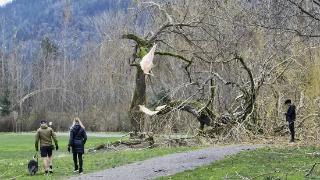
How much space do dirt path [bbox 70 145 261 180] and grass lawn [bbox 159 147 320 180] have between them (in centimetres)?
73

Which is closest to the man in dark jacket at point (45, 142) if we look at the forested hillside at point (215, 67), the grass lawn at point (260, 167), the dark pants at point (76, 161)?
the dark pants at point (76, 161)

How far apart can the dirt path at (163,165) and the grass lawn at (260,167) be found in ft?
2.41

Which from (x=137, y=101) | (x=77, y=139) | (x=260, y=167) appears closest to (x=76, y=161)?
(x=77, y=139)

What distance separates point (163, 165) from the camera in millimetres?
19234

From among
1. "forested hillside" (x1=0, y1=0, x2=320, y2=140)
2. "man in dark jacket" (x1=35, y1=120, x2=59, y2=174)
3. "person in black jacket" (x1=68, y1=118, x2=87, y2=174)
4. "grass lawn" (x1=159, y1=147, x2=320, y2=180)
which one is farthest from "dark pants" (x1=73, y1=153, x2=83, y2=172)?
"forested hillside" (x1=0, y1=0, x2=320, y2=140)

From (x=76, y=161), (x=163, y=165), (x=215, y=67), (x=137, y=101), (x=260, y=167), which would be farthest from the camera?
(x=137, y=101)

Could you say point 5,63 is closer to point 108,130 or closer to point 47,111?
point 47,111

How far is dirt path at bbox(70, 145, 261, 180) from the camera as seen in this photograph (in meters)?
17.0

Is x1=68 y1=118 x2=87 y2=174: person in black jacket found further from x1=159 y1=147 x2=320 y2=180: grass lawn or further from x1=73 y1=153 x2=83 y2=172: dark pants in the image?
x1=159 y1=147 x2=320 y2=180: grass lawn

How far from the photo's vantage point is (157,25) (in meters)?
35.0

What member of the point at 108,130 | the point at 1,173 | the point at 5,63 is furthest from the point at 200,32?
the point at 5,63

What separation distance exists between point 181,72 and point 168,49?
3.07 metres

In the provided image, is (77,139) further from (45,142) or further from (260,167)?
(260,167)

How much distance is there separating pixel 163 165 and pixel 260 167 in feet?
12.1
